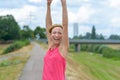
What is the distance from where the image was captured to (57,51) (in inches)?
222

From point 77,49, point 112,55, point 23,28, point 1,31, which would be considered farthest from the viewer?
point 23,28

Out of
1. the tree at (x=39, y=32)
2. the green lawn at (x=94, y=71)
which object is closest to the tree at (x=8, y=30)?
→ the tree at (x=39, y=32)

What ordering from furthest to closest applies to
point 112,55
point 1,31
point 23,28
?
point 23,28 → point 1,31 → point 112,55

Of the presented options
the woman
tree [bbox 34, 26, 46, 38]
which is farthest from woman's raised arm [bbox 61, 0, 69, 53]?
tree [bbox 34, 26, 46, 38]

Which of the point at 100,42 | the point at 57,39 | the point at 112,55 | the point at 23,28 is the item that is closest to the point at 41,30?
the point at 23,28

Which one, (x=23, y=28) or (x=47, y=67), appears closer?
(x=47, y=67)

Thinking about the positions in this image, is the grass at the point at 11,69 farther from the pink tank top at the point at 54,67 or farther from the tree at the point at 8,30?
the tree at the point at 8,30

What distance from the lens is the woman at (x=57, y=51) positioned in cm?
553

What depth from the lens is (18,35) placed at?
380 ft

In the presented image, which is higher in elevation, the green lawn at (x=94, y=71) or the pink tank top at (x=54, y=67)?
the pink tank top at (x=54, y=67)

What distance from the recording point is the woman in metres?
5.53

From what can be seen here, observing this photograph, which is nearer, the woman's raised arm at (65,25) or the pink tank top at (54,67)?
the pink tank top at (54,67)

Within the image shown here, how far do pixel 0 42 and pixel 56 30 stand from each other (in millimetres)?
109784

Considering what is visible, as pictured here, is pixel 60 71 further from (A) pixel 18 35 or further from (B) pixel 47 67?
(A) pixel 18 35
